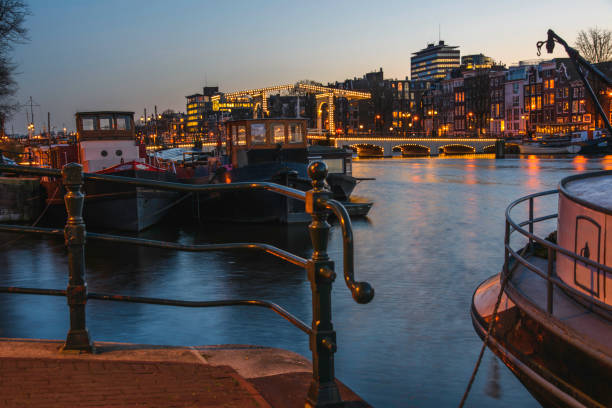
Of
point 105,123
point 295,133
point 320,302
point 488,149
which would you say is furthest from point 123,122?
point 488,149

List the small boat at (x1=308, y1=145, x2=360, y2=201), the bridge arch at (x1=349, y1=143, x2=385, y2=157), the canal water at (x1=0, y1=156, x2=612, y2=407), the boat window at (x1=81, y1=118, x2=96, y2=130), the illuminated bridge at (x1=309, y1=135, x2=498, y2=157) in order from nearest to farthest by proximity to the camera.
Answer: the canal water at (x1=0, y1=156, x2=612, y2=407)
the boat window at (x1=81, y1=118, x2=96, y2=130)
the small boat at (x1=308, y1=145, x2=360, y2=201)
the illuminated bridge at (x1=309, y1=135, x2=498, y2=157)
the bridge arch at (x1=349, y1=143, x2=385, y2=157)

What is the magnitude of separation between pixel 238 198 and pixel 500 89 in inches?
4023

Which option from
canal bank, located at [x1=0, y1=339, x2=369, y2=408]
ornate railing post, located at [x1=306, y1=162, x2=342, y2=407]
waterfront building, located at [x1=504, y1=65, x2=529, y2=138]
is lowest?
canal bank, located at [x1=0, y1=339, x2=369, y2=408]

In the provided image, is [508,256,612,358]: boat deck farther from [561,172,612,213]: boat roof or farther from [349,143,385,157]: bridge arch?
[349,143,385,157]: bridge arch

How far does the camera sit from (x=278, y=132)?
25.4 m

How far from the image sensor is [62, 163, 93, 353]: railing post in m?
4.01

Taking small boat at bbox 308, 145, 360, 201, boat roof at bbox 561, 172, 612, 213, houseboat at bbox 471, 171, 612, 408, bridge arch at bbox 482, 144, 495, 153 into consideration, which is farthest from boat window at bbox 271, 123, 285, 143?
bridge arch at bbox 482, 144, 495, 153

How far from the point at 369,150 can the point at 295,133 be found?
306ft

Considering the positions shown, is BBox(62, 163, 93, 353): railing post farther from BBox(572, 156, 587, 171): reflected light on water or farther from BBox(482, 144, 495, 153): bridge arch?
BBox(482, 144, 495, 153): bridge arch

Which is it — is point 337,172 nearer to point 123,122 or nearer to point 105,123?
point 123,122

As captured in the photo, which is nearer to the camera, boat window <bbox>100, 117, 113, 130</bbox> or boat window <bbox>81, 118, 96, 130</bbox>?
boat window <bbox>81, 118, 96, 130</bbox>

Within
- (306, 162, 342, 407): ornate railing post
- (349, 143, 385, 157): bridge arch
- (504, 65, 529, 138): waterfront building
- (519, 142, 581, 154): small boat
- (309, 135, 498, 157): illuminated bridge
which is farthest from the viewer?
(349, 143, 385, 157): bridge arch

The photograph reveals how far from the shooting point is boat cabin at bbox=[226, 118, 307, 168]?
82.3 feet

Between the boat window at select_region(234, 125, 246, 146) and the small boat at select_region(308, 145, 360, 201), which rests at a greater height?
the boat window at select_region(234, 125, 246, 146)
